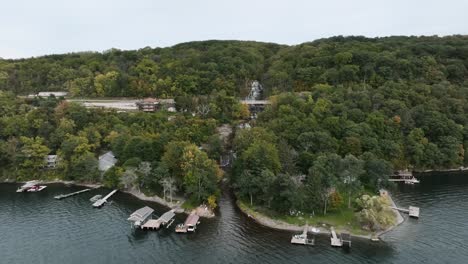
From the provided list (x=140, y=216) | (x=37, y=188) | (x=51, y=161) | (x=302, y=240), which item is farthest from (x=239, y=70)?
(x=302, y=240)

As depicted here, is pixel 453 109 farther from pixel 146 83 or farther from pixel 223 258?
pixel 146 83

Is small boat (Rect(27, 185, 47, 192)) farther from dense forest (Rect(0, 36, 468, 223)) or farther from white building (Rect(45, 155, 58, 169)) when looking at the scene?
white building (Rect(45, 155, 58, 169))

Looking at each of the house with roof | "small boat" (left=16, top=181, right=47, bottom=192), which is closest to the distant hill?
the house with roof

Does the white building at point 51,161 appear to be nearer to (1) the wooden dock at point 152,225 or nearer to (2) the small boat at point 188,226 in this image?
(1) the wooden dock at point 152,225

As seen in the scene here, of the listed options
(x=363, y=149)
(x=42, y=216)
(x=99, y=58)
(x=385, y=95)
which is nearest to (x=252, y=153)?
(x=363, y=149)

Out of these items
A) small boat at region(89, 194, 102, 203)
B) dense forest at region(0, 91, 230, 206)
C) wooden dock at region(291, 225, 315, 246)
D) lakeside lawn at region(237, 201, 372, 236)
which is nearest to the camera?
wooden dock at region(291, 225, 315, 246)
